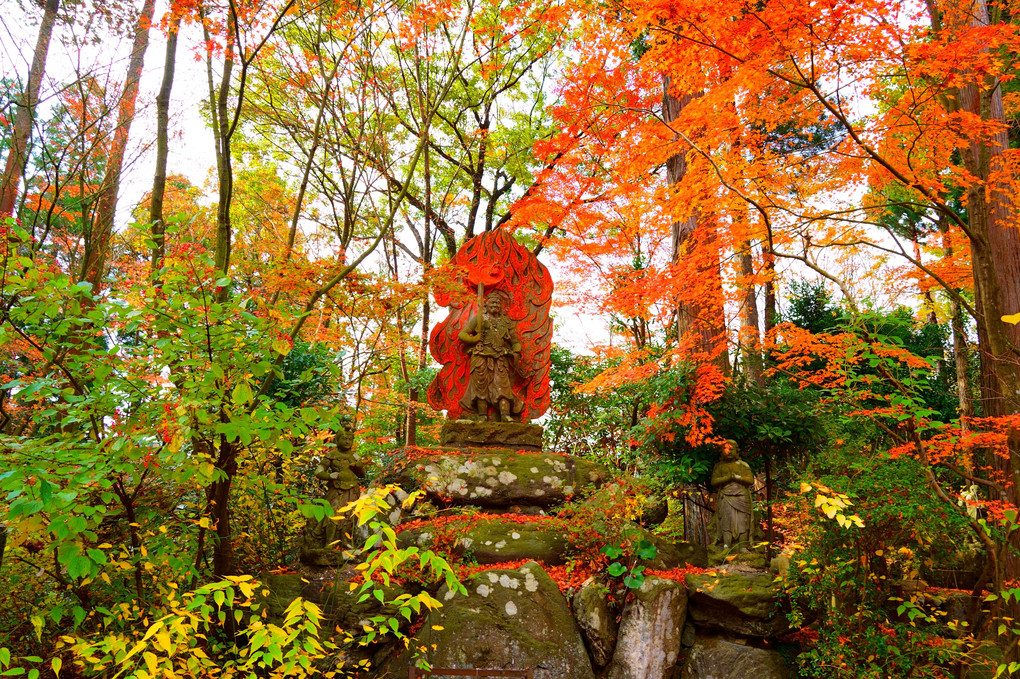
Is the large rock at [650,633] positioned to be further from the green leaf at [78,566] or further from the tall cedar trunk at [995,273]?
the green leaf at [78,566]

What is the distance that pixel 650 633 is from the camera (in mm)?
4625

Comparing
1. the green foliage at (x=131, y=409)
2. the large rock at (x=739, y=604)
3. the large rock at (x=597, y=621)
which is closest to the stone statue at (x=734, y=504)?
the large rock at (x=739, y=604)

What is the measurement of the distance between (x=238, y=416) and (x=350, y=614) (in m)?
2.62

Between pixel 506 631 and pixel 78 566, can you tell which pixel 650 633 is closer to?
pixel 506 631

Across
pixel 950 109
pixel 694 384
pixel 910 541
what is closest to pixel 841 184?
pixel 950 109

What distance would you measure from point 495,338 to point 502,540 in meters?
3.08

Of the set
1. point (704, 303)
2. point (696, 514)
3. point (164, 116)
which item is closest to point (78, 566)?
point (164, 116)

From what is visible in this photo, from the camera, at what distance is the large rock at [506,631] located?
4367 mm

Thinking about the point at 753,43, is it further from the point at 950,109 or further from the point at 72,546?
the point at 72,546

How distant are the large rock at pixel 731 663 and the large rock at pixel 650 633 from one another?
0.59 ft

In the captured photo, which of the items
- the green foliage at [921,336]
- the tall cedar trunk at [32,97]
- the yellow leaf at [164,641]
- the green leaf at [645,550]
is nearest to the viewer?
the yellow leaf at [164,641]

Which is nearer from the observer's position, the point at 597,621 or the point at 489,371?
the point at 597,621

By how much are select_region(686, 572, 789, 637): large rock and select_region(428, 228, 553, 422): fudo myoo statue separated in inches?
145

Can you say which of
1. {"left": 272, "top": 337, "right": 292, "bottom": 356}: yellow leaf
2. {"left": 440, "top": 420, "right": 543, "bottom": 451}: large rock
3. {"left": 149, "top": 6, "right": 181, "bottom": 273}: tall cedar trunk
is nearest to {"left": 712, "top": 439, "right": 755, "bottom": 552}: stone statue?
{"left": 440, "top": 420, "right": 543, "bottom": 451}: large rock
